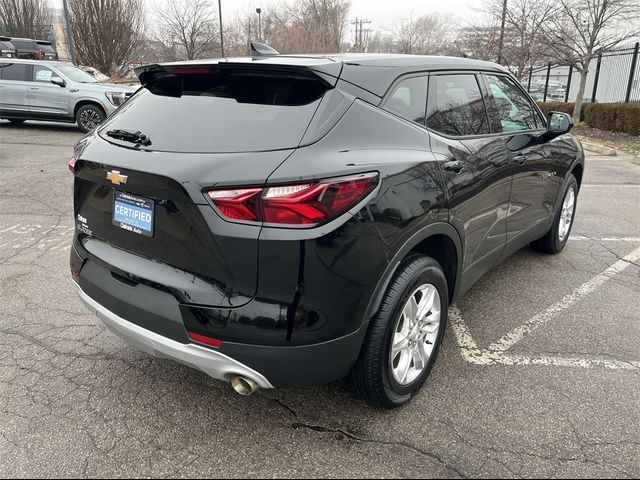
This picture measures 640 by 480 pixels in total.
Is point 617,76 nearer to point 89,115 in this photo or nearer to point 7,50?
point 89,115

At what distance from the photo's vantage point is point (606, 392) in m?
2.75

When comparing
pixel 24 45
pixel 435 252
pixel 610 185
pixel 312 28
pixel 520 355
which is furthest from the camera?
pixel 312 28

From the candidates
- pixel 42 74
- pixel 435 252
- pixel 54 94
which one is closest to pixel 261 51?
pixel 435 252

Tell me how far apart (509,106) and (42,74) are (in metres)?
12.7

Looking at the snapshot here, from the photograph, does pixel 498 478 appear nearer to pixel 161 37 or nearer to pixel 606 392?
pixel 606 392

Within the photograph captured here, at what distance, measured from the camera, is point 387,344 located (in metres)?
2.36

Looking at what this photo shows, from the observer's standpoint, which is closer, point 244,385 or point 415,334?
point 244,385

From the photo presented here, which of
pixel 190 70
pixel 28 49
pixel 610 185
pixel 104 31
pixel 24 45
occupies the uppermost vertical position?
pixel 104 31

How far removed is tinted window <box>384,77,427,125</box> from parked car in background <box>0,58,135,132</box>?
1135cm

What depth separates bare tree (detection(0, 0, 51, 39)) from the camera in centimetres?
3106

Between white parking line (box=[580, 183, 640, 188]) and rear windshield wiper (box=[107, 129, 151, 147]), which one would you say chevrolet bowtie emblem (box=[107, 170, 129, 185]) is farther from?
white parking line (box=[580, 183, 640, 188])

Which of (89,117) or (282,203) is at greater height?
(282,203)

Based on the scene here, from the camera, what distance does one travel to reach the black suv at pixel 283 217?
200 centimetres

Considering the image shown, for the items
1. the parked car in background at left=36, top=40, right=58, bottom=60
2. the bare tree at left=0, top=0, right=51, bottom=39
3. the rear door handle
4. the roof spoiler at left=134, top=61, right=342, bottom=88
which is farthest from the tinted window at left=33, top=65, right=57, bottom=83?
the bare tree at left=0, top=0, right=51, bottom=39
